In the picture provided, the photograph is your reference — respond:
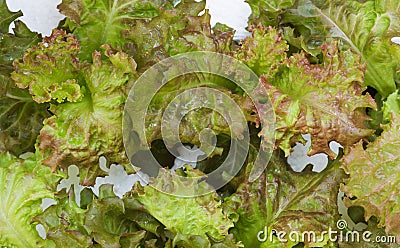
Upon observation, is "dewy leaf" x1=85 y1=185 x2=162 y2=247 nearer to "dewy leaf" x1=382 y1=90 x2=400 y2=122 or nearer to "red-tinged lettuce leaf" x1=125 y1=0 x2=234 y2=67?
"red-tinged lettuce leaf" x1=125 y1=0 x2=234 y2=67

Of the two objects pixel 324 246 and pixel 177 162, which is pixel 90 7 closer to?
pixel 177 162

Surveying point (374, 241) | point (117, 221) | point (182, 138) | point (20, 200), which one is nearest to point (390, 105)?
point (374, 241)

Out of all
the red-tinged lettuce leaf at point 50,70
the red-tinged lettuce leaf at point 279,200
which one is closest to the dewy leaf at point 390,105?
the red-tinged lettuce leaf at point 279,200

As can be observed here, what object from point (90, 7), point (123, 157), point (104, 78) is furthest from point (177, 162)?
point (90, 7)

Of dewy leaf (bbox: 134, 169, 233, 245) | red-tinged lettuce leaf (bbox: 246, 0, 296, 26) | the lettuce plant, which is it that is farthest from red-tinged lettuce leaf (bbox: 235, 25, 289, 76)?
dewy leaf (bbox: 134, 169, 233, 245)


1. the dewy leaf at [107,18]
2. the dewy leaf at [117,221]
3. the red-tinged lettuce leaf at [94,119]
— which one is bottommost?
the dewy leaf at [117,221]

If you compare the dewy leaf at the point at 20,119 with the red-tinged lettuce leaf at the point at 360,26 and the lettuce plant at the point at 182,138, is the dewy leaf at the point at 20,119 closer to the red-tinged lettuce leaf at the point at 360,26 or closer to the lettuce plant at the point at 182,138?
the lettuce plant at the point at 182,138
